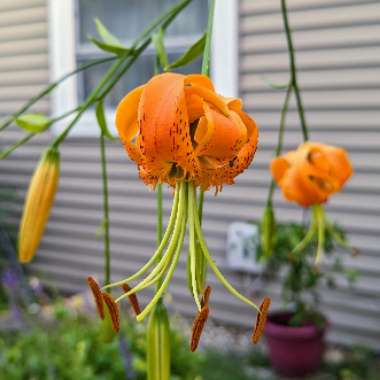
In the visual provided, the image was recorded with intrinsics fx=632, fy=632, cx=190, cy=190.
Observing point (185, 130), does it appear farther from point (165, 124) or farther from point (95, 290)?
point (95, 290)

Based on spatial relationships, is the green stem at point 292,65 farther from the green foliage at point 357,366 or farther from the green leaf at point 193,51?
the green foliage at point 357,366

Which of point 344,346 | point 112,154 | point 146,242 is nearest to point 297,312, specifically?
point 344,346

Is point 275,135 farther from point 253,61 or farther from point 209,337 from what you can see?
point 209,337

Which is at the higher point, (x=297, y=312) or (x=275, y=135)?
(x=275, y=135)

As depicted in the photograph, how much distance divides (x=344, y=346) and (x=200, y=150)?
2.62 meters

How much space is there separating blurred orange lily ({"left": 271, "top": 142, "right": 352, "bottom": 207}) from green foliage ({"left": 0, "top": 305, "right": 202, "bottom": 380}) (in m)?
0.79

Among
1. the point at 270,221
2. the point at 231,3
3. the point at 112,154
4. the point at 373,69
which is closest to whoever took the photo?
the point at 270,221

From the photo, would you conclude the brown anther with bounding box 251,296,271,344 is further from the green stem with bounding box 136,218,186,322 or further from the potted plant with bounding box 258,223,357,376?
the potted plant with bounding box 258,223,357,376

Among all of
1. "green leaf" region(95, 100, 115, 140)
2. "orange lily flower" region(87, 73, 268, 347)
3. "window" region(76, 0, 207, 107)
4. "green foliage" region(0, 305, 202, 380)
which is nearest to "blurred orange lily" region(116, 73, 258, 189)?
"orange lily flower" region(87, 73, 268, 347)

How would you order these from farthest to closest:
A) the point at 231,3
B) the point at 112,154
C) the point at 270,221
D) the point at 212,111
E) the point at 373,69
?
the point at 112,154 < the point at 231,3 < the point at 373,69 < the point at 270,221 < the point at 212,111

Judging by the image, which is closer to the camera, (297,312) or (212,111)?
(212,111)

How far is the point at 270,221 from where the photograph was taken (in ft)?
2.37

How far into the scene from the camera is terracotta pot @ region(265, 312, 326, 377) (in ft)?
8.24

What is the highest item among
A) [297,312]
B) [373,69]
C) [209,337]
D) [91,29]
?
[91,29]
